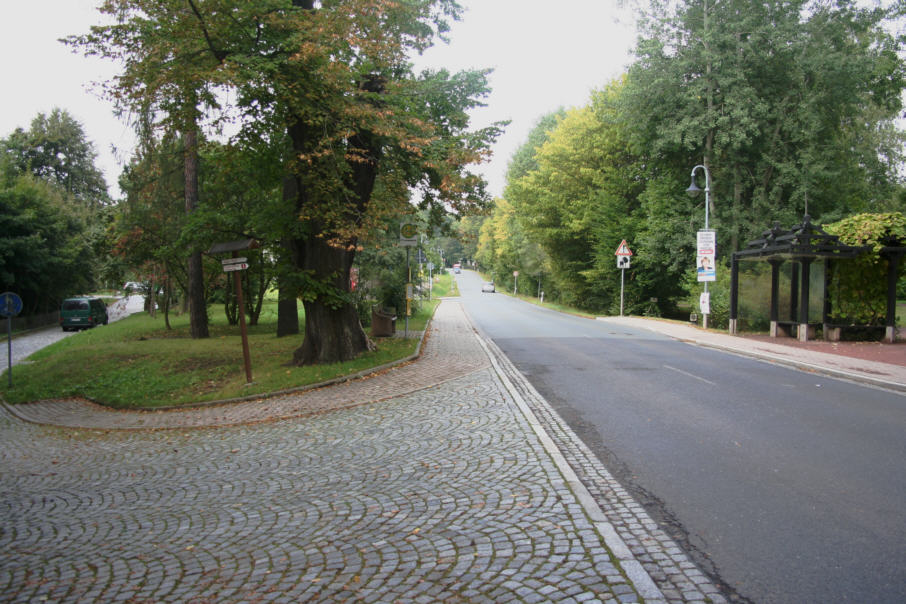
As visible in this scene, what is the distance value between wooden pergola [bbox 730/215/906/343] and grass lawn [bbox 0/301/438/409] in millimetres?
11195

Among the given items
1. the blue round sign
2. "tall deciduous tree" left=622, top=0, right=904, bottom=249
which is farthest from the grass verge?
the blue round sign

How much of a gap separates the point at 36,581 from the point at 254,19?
920 cm

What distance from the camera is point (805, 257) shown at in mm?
15750

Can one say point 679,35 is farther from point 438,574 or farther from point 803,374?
point 438,574

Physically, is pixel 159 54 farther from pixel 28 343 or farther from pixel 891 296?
pixel 28 343

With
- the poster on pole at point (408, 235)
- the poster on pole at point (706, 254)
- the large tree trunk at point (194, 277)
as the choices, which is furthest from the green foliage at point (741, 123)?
the large tree trunk at point (194, 277)

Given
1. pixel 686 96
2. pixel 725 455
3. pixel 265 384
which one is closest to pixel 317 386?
pixel 265 384

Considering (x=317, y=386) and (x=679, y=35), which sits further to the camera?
(x=679, y=35)

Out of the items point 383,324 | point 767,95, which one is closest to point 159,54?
point 383,324

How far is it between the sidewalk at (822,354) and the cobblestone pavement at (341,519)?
6.82 metres

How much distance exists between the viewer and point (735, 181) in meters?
26.4

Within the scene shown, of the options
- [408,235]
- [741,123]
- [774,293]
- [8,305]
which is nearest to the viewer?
[8,305]

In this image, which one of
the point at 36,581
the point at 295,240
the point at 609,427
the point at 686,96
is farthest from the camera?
the point at 686,96

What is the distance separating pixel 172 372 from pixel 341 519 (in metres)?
10.7
